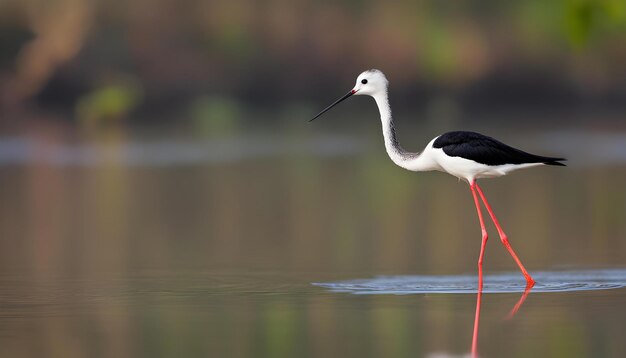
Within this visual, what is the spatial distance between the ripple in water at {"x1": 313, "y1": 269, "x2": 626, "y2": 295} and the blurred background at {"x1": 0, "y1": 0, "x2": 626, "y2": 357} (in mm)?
330

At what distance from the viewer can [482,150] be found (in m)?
11.3

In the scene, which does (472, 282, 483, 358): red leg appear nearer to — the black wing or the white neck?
the black wing

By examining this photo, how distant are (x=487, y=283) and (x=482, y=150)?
0.89 m

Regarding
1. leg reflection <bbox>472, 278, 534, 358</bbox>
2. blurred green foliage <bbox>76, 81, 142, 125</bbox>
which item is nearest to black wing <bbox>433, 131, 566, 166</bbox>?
leg reflection <bbox>472, 278, 534, 358</bbox>

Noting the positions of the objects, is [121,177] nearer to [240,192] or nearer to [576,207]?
[240,192]

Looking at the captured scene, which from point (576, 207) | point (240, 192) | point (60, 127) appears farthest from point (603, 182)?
point (60, 127)

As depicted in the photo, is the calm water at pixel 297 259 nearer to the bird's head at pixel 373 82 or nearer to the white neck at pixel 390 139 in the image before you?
the white neck at pixel 390 139

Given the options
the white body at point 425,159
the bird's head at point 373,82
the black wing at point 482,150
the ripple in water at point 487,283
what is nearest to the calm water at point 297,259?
the ripple in water at point 487,283

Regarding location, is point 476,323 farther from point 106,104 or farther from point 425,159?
point 106,104

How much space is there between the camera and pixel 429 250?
1288cm

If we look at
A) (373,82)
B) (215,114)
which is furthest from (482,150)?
(215,114)

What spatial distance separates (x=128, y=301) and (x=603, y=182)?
8.92 meters

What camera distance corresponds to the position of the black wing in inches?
442

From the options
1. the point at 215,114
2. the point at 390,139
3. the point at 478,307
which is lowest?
the point at 478,307
